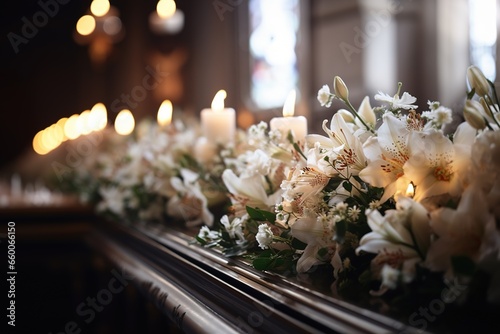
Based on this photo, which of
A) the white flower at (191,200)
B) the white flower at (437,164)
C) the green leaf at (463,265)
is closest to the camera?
the green leaf at (463,265)

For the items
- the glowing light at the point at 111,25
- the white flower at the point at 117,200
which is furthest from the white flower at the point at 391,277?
the glowing light at the point at 111,25

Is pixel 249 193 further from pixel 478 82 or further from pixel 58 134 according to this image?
pixel 58 134

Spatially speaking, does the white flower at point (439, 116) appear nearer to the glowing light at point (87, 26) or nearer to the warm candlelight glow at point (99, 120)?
the warm candlelight glow at point (99, 120)

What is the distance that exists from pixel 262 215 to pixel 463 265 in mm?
458

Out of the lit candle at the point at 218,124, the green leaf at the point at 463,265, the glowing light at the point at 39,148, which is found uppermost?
the lit candle at the point at 218,124

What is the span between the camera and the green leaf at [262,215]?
1.05 metres

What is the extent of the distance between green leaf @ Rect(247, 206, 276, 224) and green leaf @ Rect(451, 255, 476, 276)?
0.43 meters

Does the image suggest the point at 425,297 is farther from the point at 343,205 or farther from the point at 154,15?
the point at 154,15

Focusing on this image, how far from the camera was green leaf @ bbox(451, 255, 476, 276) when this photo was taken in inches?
26.1

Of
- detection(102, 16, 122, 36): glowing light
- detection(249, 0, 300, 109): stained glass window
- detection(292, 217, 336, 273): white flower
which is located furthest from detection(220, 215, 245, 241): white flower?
detection(102, 16, 122, 36): glowing light

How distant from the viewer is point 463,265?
665 mm

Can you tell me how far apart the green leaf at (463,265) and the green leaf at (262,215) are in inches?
16.8

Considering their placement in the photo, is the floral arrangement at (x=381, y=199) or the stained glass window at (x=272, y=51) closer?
the floral arrangement at (x=381, y=199)

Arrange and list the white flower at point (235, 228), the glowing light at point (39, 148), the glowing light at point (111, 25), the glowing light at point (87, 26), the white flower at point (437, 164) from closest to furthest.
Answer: the white flower at point (437, 164)
the white flower at point (235, 228)
the glowing light at point (39, 148)
the glowing light at point (87, 26)
the glowing light at point (111, 25)
